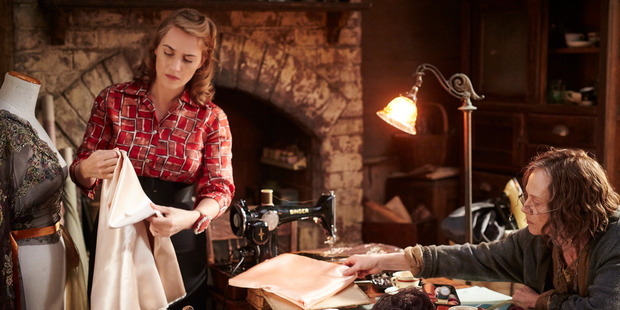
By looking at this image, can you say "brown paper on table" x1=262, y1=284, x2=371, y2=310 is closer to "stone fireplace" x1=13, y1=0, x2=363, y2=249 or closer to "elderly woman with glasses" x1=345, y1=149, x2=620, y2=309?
"elderly woman with glasses" x1=345, y1=149, x2=620, y2=309

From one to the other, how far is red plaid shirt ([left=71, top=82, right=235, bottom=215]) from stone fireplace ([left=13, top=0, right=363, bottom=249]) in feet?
3.99

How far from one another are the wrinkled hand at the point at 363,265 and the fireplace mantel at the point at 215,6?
216 cm

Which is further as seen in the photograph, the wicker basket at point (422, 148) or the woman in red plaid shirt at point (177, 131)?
the wicker basket at point (422, 148)

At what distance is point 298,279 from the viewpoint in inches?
92.0

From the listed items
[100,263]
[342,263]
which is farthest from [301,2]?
[100,263]

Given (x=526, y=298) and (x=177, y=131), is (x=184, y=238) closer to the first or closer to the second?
(x=177, y=131)

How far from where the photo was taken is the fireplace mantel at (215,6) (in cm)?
382

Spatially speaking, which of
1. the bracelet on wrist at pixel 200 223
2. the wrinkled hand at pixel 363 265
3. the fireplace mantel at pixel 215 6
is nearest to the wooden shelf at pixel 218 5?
the fireplace mantel at pixel 215 6

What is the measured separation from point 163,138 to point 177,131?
0.06m

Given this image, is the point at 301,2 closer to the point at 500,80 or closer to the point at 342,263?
the point at 500,80

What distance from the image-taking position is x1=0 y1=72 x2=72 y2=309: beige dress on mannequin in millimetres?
2133

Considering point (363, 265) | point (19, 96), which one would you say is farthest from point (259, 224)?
point (19, 96)

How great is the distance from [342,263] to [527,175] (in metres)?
0.69

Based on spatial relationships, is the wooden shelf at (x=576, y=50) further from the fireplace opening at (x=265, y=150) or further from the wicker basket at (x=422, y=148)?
Result: the fireplace opening at (x=265, y=150)
